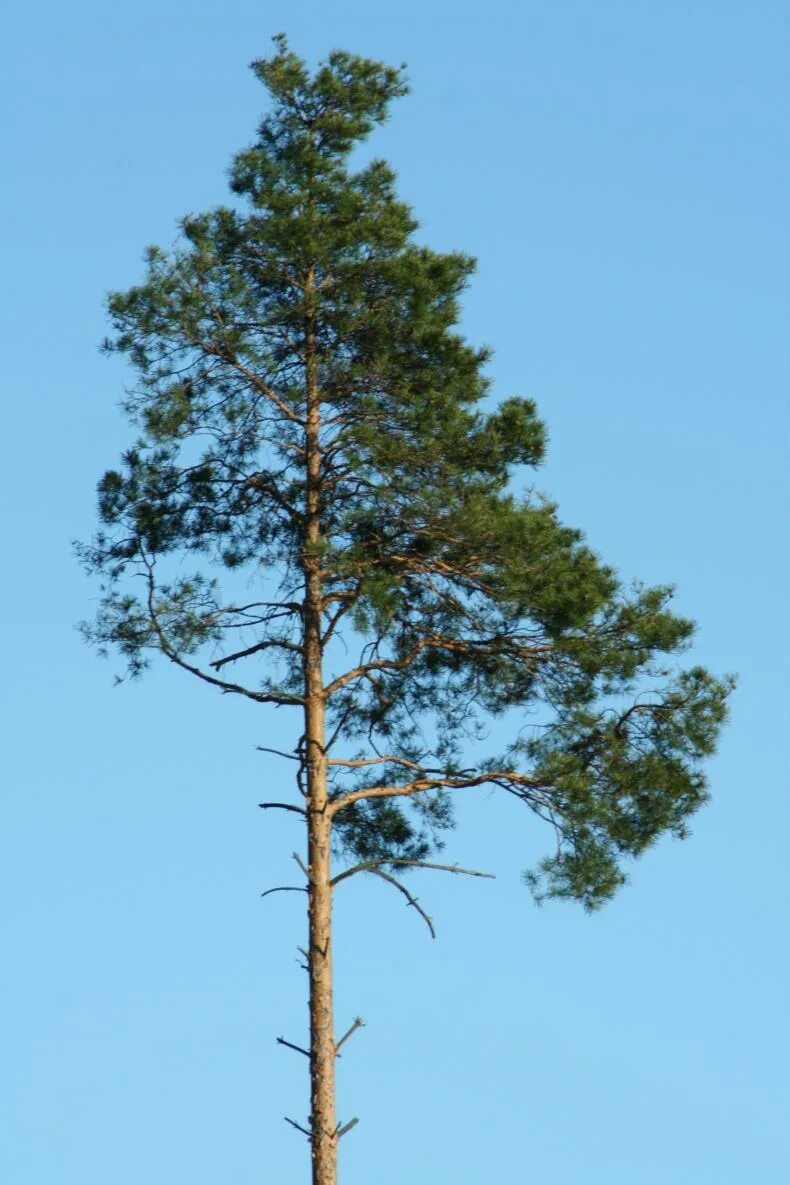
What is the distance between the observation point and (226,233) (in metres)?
20.2

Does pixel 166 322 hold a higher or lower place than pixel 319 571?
higher

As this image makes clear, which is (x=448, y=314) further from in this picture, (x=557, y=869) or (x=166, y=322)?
(x=557, y=869)

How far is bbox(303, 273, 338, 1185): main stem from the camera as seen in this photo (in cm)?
1852

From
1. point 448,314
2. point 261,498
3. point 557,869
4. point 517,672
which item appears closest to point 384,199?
point 448,314

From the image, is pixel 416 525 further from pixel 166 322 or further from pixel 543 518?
pixel 166 322

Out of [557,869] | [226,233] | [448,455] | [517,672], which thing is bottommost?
[557,869]

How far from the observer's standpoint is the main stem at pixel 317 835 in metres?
18.5

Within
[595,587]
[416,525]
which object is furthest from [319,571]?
[595,587]

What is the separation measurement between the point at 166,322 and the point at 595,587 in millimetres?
4085

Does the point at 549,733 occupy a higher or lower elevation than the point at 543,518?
lower

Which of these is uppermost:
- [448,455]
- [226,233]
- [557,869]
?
[226,233]

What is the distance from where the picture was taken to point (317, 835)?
19.2 metres

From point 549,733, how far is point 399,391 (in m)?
3.01

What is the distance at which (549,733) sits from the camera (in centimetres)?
1977
